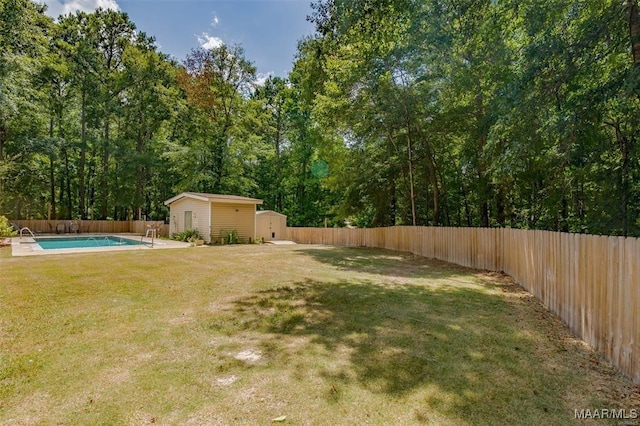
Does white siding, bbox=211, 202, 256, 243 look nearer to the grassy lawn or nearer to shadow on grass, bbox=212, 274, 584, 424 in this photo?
the grassy lawn

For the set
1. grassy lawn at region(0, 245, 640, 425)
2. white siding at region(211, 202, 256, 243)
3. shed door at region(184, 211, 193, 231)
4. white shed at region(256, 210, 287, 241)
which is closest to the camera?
grassy lawn at region(0, 245, 640, 425)

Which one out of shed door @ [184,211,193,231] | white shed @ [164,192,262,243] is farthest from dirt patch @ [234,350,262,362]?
shed door @ [184,211,193,231]

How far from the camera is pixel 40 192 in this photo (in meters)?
24.3

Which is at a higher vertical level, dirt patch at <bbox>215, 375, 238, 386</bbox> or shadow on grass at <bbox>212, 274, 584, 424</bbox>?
dirt patch at <bbox>215, 375, 238, 386</bbox>

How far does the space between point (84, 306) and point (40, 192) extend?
26116 mm

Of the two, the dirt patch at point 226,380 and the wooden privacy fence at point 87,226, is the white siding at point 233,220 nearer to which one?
the wooden privacy fence at point 87,226

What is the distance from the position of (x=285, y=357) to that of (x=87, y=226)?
76.4ft

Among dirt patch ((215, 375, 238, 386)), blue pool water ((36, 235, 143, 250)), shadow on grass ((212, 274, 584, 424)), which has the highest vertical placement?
blue pool water ((36, 235, 143, 250))

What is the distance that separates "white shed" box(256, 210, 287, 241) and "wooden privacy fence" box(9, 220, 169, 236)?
536 centimetres

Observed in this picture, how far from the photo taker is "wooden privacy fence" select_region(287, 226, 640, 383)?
2764 millimetres

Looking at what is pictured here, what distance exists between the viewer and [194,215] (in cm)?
1662

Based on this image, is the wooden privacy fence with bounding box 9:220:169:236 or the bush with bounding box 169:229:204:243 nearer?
the bush with bounding box 169:229:204:243

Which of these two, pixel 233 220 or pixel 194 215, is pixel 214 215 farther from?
pixel 194 215

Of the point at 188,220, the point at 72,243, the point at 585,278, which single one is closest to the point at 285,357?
the point at 585,278
